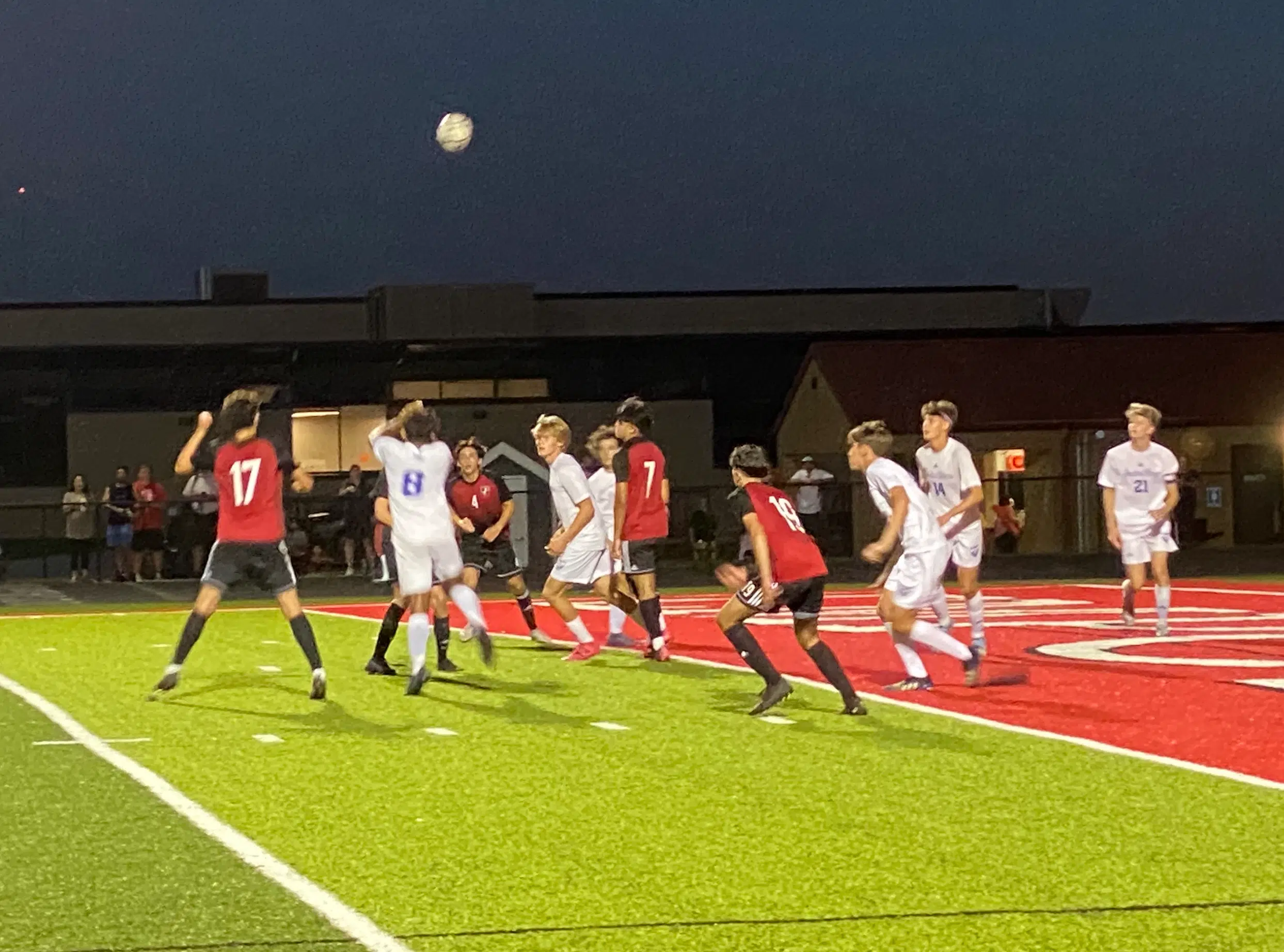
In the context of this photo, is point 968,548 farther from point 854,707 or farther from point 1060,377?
point 1060,377

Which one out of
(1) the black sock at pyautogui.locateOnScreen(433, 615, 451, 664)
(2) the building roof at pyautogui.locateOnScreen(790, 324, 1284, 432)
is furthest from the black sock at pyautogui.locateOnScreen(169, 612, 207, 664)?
(2) the building roof at pyautogui.locateOnScreen(790, 324, 1284, 432)

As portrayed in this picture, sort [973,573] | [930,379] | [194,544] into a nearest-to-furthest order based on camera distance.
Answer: [973,573], [194,544], [930,379]

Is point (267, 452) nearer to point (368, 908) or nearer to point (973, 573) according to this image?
point (973, 573)

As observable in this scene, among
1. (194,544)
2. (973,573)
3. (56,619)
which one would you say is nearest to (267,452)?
(973,573)

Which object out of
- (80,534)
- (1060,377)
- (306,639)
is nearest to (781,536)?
(306,639)

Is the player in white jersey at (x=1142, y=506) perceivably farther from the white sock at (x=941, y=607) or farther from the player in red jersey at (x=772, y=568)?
the player in red jersey at (x=772, y=568)

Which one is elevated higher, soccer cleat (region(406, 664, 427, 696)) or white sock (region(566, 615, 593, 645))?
white sock (region(566, 615, 593, 645))

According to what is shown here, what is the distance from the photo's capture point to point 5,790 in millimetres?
9406

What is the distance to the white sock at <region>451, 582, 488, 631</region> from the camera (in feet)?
44.2

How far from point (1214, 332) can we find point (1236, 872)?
4125cm

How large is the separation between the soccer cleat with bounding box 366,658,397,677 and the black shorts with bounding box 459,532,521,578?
60.2 inches

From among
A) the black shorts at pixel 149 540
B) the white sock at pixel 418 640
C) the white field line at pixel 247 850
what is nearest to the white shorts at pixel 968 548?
the white sock at pixel 418 640

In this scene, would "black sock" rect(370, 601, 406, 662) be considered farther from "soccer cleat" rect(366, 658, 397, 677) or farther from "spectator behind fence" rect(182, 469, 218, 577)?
"spectator behind fence" rect(182, 469, 218, 577)

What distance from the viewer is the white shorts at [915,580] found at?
12.4 m
